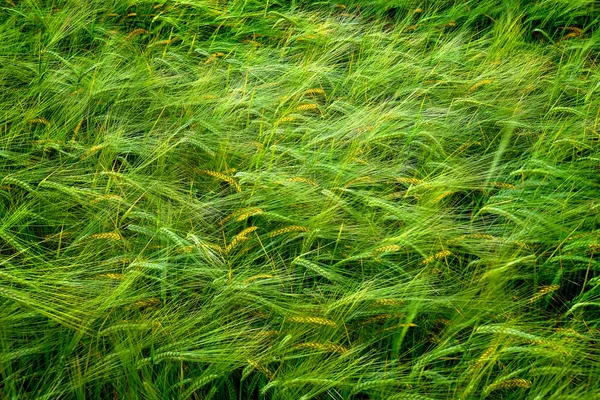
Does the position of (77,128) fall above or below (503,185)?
below

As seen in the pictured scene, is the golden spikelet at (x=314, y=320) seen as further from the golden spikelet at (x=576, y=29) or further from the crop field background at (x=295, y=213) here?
the golden spikelet at (x=576, y=29)

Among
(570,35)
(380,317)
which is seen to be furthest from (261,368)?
(570,35)

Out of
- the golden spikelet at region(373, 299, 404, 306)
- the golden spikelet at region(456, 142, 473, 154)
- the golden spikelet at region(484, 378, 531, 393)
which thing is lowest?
the golden spikelet at region(373, 299, 404, 306)

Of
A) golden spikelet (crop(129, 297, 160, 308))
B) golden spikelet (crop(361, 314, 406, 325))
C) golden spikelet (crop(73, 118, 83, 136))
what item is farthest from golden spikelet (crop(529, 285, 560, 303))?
golden spikelet (crop(73, 118, 83, 136))

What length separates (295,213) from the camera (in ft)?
5.10

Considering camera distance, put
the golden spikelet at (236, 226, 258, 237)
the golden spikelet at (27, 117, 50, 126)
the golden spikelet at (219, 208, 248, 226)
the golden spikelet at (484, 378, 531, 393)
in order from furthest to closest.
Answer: the golden spikelet at (27, 117, 50, 126) → the golden spikelet at (219, 208, 248, 226) → the golden spikelet at (236, 226, 258, 237) → the golden spikelet at (484, 378, 531, 393)

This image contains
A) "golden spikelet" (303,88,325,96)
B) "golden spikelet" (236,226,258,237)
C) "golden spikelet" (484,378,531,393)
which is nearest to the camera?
"golden spikelet" (484,378,531,393)

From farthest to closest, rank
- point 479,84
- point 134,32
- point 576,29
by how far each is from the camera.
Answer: point 576,29 → point 134,32 → point 479,84

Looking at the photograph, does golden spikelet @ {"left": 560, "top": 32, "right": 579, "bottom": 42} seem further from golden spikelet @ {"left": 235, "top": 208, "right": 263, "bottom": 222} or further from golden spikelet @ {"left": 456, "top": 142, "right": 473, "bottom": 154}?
golden spikelet @ {"left": 235, "top": 208, "right": 263, "bottom": 222}

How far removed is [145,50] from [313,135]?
Answer: 0.87 meters

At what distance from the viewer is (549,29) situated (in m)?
2.56

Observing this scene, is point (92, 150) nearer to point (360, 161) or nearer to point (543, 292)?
point (360, 161)

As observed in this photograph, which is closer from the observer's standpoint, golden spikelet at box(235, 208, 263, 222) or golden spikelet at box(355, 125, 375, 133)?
golden spikelet at box(235, 208, 263, 222)

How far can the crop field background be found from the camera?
1.28m
